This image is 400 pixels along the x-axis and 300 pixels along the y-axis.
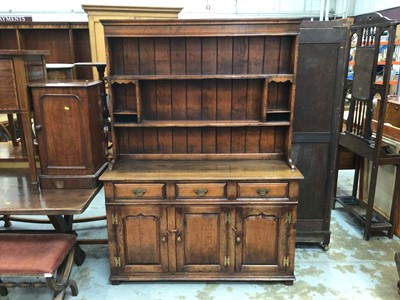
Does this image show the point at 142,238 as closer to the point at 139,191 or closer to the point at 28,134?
the point at 139,191

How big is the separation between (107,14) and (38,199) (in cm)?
277

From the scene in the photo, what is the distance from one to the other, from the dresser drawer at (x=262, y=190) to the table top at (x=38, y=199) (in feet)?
3.41

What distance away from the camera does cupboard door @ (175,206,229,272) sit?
246cm

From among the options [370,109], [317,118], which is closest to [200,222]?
[317,118]

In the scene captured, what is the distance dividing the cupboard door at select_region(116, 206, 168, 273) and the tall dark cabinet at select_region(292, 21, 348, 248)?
4.07 feet

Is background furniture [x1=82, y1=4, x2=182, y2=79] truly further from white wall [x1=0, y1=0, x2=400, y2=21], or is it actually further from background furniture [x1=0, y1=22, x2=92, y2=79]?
white wall [x1=0, y1=0, x2=400, y2=21]

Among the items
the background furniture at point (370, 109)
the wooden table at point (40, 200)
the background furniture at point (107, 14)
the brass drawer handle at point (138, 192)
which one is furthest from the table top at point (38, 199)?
the background furniture at point (370, 109)

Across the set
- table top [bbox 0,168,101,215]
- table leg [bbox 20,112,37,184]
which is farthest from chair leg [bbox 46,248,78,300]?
table leg [bbox 20,112,37,184]

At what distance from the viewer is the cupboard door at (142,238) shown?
2449mm

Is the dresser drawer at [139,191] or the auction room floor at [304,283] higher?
the dresser drawer at [139,191]

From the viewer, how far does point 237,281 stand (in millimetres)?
2578

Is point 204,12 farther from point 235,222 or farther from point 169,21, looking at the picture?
point 235,222

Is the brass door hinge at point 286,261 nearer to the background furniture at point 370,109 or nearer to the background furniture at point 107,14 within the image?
the background furniture at point 370,109

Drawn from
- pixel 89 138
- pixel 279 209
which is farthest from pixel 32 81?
pixel 279 209
